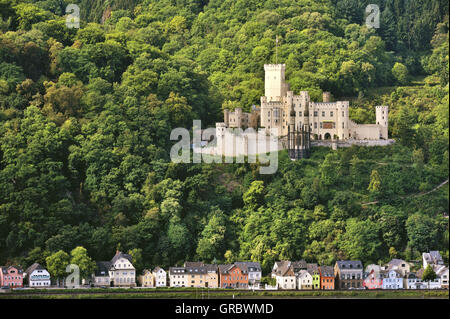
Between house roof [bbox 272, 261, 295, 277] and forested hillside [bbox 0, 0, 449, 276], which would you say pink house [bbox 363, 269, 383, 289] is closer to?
forested hillside [bbox 0, 0, 449, 276]

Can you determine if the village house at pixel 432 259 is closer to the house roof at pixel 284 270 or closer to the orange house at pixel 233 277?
the house roof at pixel 284 270

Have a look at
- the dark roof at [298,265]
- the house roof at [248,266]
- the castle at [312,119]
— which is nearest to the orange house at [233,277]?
the house roof at [248,266]

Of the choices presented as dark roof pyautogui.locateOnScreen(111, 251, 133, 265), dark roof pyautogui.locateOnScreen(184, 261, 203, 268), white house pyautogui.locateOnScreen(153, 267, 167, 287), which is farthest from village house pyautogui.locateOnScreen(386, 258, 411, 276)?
dark roof pyautogui.locateOnScreen(111, 251, 133, 265)

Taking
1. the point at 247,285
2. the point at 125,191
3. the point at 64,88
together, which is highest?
the point at 64,88

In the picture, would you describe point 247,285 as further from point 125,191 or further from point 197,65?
point 197,65

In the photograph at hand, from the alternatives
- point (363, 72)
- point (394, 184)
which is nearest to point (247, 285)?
point (394, 184)

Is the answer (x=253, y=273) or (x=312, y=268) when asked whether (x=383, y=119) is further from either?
(x=253, y=273)

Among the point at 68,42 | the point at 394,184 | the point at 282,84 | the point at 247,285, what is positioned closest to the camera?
the point at 247,285
